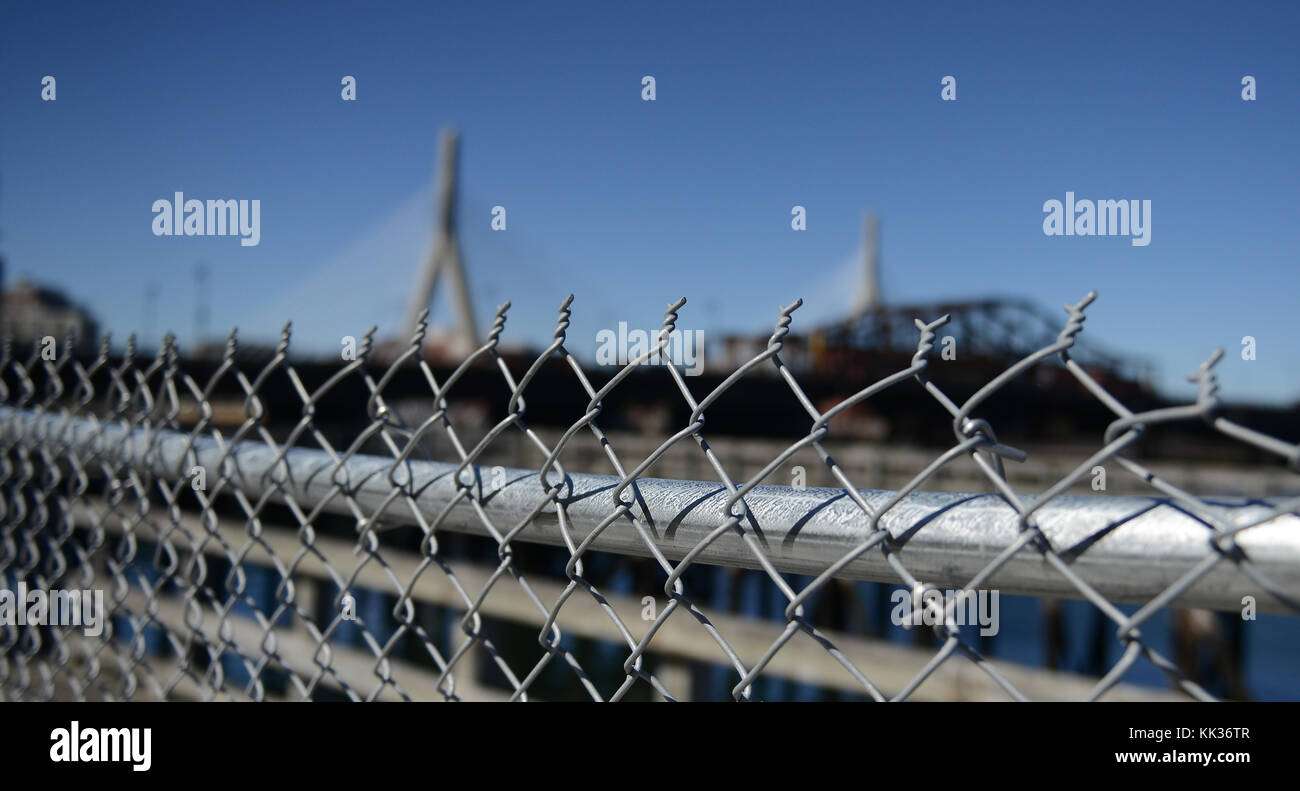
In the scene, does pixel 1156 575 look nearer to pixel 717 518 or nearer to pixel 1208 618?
pixel 717 518

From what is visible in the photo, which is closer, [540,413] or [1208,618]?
[1208,618]

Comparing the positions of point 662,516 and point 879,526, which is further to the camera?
point 662,516

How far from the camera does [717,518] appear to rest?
3.61 feet
